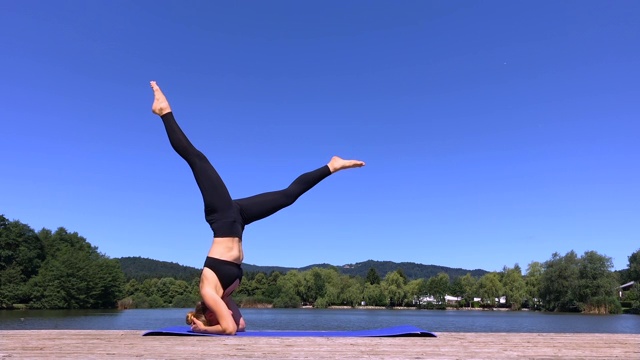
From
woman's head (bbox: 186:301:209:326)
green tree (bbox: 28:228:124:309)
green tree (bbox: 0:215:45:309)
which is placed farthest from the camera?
green tree (bbox: 28:228:124:309)

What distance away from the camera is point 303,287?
82.9 m

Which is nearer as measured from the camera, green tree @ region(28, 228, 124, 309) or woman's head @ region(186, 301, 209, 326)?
woman's head @ region(186, 301, 209, 326)

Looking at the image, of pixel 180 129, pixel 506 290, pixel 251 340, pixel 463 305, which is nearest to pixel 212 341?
pixel 251 340

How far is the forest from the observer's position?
52.7 metres

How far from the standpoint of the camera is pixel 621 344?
16.2ft

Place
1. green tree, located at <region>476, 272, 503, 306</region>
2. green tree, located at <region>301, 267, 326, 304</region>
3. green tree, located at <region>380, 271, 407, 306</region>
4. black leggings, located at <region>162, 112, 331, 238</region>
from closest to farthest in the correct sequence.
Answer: black leggings, located at <region>162, 112, 331, 238</region> → green tree, located at <region>476, 272, 503, 306</region> → green tree, located at <region>380, 271, 407, 306</region> → green tree, located at <region>301, 267, 326, 304</region>

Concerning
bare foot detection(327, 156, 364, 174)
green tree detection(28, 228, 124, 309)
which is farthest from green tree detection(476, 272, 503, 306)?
bare foot detection(327, 156, 364, 174)

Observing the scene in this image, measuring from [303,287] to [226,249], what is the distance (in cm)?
7830

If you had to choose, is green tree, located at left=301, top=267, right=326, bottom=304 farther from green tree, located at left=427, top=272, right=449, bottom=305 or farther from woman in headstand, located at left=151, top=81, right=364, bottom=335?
woman in headstand, located at left=151, top=81, right=364, bottom=335

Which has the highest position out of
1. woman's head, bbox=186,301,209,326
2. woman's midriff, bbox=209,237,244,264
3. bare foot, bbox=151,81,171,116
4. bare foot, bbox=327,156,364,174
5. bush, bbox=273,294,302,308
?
bare foot, bbox=151,81,171,116

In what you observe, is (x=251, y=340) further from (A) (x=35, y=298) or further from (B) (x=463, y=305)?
(B) (x=463, y=305)

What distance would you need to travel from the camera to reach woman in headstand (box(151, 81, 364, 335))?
6059mm

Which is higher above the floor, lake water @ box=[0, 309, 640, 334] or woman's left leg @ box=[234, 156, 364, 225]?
woman's left leg @ box=[234, 156, 364, 225]

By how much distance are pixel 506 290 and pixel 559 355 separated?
2930 inches
